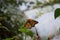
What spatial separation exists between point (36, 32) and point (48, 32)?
0.07 m

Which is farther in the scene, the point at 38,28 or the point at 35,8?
the point at 35,8

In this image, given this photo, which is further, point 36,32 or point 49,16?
point 49,16

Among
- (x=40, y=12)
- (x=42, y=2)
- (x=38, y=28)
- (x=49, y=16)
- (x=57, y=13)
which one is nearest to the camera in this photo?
(x=57, y=13)

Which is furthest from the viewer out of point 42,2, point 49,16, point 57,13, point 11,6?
point 42,2

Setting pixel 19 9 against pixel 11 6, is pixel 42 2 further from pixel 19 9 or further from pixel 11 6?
pixel 11 6

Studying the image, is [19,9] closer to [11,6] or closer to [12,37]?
[11,6]

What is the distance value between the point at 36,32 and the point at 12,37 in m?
0.15

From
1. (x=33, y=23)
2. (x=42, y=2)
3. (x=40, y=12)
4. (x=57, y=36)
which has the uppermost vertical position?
(x=42, y=2)

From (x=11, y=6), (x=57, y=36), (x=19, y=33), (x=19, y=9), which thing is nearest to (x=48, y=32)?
(x=57, y=36)

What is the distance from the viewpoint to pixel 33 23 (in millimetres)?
1080

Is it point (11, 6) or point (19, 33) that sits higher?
point (11, 6)

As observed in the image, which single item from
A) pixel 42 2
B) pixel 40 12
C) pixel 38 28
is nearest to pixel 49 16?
pixel 38 28

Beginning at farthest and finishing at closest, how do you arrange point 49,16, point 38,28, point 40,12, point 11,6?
1. point 40,12
2. point 11,6
3. point 49,16
4. point 38,28

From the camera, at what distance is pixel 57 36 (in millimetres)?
1027
